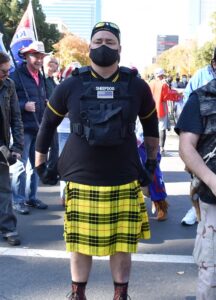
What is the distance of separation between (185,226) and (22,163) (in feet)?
6.46

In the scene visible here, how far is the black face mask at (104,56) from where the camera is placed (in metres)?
2.84

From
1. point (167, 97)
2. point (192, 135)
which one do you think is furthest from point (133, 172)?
point (167, 97)

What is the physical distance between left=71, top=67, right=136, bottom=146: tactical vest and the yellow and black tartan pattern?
33 cm

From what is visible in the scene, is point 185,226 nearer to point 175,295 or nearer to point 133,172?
point 175,295

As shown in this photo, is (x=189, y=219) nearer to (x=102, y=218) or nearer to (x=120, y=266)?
(x=120, y=266)

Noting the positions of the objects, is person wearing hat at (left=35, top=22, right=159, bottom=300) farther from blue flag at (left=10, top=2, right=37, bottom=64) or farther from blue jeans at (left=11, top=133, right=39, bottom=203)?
blue flag at (left=10, top=2, right=37, bottom=64)

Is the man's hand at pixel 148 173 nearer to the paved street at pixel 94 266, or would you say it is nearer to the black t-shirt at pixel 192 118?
the black t-shirt at pixel 192 118

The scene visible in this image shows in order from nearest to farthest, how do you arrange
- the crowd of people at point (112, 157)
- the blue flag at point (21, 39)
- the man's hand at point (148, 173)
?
1. the crowd of people at point (112, 157)
2. the man's hand at point (148, 173)
3. the blue flag at point (21, 39)

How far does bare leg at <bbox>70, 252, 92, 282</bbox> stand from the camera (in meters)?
3.06

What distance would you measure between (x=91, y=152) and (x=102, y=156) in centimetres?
7

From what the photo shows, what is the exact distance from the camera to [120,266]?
3.10m

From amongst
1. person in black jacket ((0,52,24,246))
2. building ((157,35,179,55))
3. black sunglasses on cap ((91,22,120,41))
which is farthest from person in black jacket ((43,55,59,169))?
building ((157,35,179,55))

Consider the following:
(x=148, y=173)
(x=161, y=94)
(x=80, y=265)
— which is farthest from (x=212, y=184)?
(x=161, y=94)

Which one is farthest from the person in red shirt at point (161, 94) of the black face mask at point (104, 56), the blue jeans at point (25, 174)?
the black face mask at point (104, 56)
